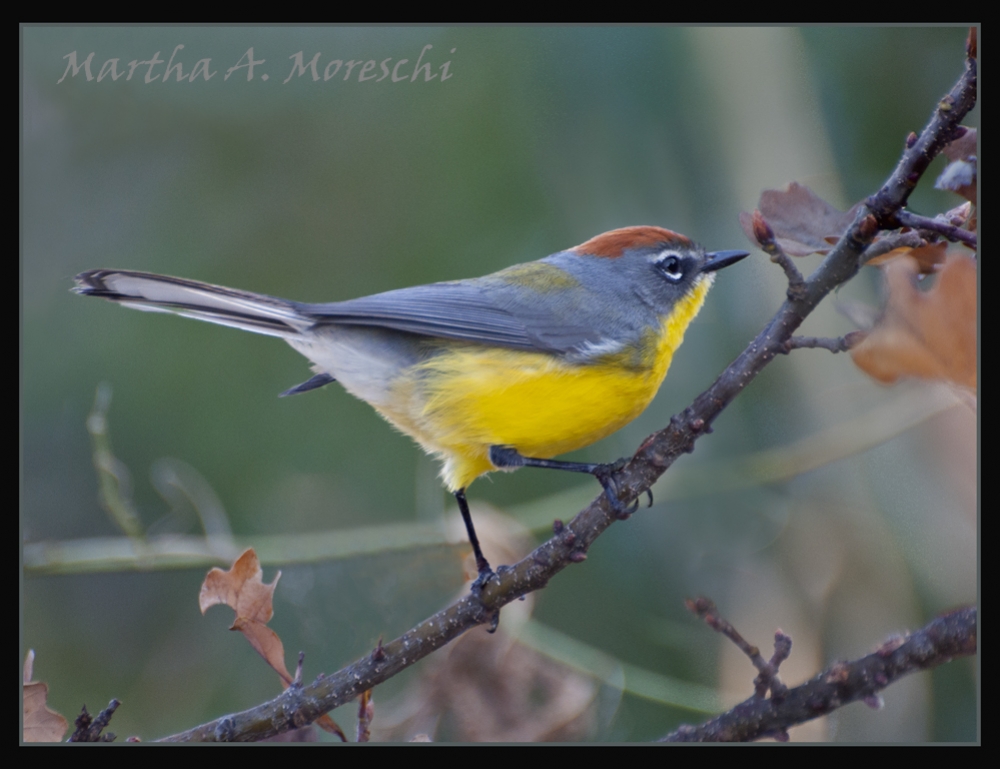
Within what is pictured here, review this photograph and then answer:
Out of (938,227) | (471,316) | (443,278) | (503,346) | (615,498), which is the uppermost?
(443,278)

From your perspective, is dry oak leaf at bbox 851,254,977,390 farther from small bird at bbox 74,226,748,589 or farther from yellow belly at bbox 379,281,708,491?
yellow belly at bbox 379,281,708,491

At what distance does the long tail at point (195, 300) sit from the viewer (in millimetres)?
2709

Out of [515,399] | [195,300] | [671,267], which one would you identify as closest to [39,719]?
[195,300]

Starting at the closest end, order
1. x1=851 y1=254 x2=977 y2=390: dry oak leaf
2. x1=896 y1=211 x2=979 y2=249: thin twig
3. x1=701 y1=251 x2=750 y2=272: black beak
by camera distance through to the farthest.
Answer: x1=851 y1=254 x2=977 y2=390: dry oak leaf < x1=896 y1=211 x2=979 y2=249: thin twig < x1=701 y1=251 x2=750 y2=272: black beak

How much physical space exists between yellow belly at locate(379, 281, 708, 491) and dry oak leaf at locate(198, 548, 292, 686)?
1079 millimetres

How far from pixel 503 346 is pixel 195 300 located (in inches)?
41.7

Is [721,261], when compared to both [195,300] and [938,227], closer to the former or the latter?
[938,227]

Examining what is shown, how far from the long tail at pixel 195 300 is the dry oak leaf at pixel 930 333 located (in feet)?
6.47

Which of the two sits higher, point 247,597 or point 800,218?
point 800,218

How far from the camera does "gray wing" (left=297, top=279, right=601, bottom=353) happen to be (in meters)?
3.25

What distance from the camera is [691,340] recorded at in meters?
4.70

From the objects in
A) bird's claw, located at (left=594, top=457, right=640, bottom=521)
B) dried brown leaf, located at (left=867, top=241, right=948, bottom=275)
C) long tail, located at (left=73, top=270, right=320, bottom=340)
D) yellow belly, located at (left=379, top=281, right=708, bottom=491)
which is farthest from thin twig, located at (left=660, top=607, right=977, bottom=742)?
long tail, located at (left=73, top=270, right=320, bottom=340)

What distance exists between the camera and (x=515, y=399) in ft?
10.3

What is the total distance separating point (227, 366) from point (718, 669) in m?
3.37
